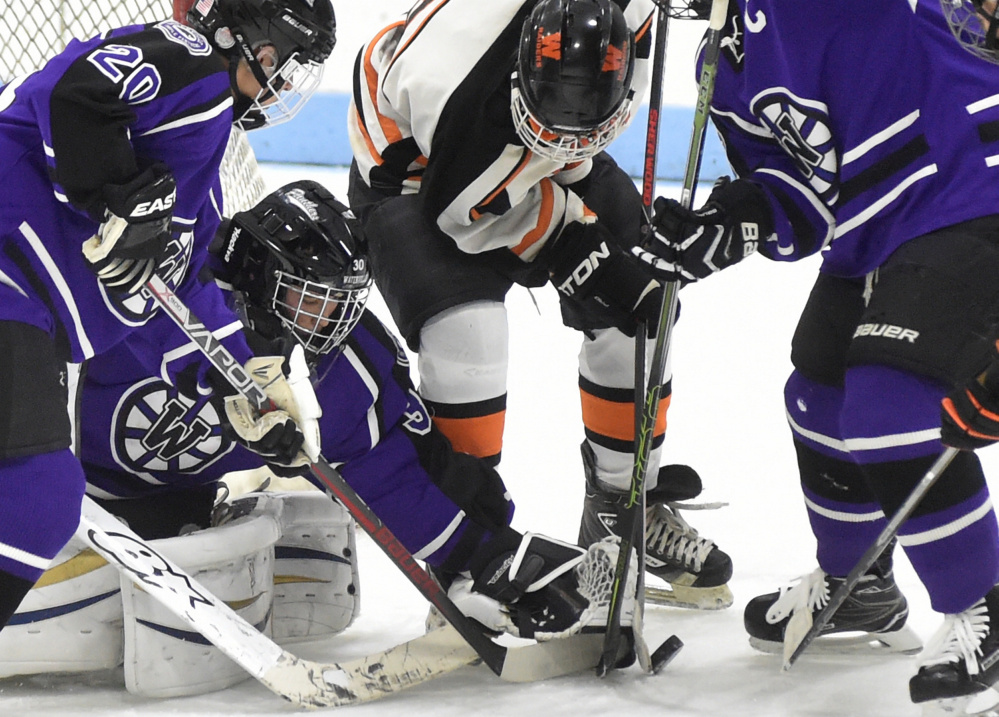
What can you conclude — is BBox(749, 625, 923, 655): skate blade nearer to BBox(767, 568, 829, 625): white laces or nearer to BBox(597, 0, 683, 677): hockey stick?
BBox(767, 568, 829, 625): white laces

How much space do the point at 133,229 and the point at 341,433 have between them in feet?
1.65

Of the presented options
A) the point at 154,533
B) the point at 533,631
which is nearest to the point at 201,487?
the point at 154,533

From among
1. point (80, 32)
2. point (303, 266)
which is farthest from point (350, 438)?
point (80, 32)

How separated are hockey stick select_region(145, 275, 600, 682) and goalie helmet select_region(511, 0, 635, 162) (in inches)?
22.1

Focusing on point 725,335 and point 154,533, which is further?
point 725,335

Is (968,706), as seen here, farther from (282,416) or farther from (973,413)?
(282,416)

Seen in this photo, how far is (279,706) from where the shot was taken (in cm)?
180

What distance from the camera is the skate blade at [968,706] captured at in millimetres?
1605

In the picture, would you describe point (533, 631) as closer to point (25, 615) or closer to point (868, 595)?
point (868, 595)

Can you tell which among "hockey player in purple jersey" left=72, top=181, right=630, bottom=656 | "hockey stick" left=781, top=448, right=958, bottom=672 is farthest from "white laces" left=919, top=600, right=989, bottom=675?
"hockey player in purple jersey" left=72, top=181, right=630, bottom=656

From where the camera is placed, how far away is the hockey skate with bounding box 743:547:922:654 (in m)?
1.99

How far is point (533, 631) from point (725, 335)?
242 centimetres

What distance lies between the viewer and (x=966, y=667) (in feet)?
5.25

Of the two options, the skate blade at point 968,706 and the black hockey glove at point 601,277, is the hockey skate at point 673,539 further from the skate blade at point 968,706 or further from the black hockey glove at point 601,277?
the skate blade at point 968,706
